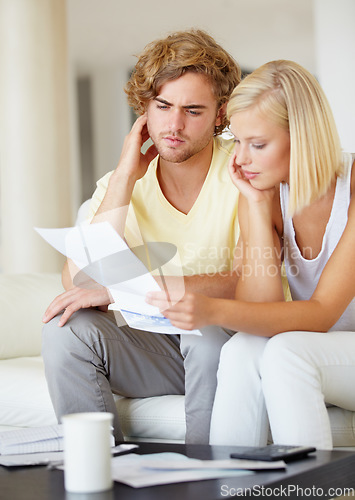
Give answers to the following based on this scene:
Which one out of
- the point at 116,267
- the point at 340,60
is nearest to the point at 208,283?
the point at 116,267

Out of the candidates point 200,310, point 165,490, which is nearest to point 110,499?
point 165,490

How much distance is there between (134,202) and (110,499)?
1.22 metres

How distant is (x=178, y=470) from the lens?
1.08 m

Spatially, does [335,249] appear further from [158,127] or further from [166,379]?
[158,127]

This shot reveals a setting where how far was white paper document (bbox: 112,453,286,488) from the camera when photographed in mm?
1031

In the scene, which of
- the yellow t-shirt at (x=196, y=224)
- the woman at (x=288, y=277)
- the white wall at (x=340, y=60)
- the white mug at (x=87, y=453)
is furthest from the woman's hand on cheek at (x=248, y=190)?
the white wall at (x=340, y=60)

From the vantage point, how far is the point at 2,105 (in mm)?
4840

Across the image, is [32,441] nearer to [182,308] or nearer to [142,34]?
[182,308]

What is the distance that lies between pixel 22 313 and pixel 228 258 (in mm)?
819

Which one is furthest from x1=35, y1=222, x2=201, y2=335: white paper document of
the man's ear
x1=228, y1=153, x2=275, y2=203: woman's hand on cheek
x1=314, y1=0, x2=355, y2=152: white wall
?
x1=314, y1=0, x2=355, y2=152: white wall

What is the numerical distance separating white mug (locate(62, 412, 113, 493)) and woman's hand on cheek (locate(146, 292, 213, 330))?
0.41 metres

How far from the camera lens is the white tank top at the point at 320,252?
1680 mm

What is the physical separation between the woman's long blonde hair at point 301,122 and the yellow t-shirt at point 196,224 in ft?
1.06
